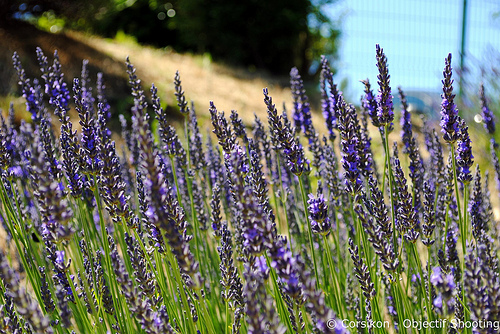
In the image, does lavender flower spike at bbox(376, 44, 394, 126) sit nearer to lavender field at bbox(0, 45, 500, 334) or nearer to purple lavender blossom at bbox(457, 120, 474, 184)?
lavender field at bbox(0, 45, 500, 334)

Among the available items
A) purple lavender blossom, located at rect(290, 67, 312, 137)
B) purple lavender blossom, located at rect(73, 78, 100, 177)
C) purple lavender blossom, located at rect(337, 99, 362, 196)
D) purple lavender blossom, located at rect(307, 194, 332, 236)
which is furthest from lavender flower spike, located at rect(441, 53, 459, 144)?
purple lavender blossom, located at rect(73, 78, 100, 177)

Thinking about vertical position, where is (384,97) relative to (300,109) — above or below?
above

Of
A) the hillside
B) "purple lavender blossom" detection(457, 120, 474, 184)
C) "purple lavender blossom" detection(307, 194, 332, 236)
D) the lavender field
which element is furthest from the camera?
the hillside

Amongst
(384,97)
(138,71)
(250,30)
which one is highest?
(384,97)

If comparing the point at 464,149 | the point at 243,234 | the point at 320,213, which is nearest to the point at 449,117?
the point at 464,149

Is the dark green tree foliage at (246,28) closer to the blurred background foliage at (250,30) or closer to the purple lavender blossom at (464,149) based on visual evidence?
the blurred background foliage at (250,30)

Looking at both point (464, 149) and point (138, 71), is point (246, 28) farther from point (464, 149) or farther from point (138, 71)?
point (464, 149)

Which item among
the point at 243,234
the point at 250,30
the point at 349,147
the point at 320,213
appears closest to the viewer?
the point at 243,234

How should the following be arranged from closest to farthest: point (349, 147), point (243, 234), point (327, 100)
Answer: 1. point (243, 234)
2. point (349, 147)
3. point (327, 100)

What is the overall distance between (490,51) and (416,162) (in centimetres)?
417

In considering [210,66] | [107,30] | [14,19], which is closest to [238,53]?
[210,66]

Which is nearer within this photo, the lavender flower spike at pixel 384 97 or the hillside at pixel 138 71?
the lavender flower spike at pixel 384 97

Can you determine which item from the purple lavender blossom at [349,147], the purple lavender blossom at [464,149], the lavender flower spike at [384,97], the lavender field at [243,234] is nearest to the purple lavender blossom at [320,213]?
the lavender field at [243,234]

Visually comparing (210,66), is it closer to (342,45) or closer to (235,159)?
(342,45)
